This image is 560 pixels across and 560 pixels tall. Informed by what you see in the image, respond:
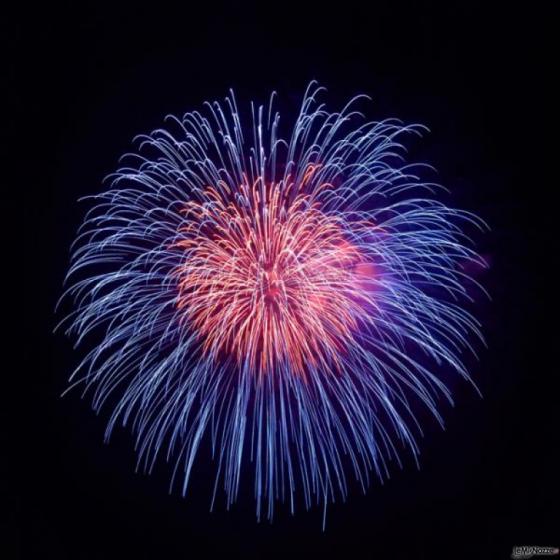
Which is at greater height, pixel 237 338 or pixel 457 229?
pixel 457 229

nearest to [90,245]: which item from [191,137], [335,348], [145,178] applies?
[145,178]

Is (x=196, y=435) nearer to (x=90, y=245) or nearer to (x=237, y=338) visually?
(x=237, y=338)

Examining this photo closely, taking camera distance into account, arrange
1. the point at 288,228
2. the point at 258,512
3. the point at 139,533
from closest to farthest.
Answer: the point at 288,228, the point at 258,512, the point at 139,533

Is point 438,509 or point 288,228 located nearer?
point 288,228

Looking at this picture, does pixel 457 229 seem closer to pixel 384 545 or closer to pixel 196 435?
pixel 196 435

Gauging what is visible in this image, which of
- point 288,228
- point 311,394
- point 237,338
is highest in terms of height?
point 288,228

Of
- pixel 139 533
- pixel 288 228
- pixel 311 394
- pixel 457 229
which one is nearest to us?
pixel 288 228
